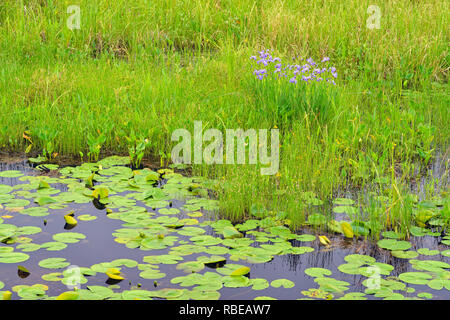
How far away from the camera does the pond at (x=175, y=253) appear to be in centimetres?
296

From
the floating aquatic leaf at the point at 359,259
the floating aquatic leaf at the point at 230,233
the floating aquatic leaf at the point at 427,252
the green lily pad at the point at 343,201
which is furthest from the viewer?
the green lily pad at the point at 343,201

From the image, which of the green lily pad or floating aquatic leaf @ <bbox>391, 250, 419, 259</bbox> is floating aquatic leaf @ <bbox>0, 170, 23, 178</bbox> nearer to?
the green lily pad

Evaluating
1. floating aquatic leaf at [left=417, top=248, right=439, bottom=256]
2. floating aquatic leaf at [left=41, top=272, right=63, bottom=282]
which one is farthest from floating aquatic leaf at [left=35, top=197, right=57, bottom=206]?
floating aquatic leaf at [left=417, top=248, right=439, bottom=256]

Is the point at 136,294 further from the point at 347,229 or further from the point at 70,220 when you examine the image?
the point at 347,229

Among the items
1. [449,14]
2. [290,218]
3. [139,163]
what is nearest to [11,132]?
[139,163]

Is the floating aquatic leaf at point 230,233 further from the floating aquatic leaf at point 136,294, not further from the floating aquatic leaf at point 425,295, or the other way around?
the floating aquatic leaf at point 425,295

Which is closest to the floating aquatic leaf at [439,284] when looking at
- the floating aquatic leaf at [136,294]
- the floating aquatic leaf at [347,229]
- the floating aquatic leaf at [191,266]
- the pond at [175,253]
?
the pond at [175,253]

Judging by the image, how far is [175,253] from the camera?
10.9 feet

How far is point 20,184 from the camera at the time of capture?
4406 millimetres

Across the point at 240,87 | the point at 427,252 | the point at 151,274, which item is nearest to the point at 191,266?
the point at 151,274

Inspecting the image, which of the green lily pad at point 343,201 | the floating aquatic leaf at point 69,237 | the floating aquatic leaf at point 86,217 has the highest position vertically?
the green lily pad at point 343,201

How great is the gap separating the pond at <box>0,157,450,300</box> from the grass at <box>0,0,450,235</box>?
1.01ft

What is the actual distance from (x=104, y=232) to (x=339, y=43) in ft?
14.5

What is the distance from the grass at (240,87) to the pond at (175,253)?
12.1 inches
